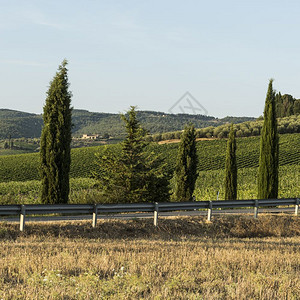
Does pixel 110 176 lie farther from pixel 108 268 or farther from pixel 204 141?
pixel 204 141

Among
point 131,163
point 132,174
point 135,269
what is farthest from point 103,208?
point 131,163

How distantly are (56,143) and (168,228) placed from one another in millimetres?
7935

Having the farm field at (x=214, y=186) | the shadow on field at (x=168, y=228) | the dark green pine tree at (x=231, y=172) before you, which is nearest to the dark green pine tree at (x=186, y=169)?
the dark green pine tree at (x=231, y=172)

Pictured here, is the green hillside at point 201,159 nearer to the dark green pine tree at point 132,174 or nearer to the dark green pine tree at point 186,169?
the dark green pine tree at point 186,169

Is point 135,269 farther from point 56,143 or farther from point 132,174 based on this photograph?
point 132,174

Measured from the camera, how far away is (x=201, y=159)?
74.2 meters

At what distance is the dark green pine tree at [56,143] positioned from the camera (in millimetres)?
21438

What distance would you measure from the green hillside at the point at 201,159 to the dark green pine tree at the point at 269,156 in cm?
3652

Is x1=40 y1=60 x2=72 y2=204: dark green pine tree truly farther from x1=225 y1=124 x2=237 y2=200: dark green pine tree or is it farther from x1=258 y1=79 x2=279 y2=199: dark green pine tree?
x1=225 y1=124 x2=237 y2=200: dark green pine tree

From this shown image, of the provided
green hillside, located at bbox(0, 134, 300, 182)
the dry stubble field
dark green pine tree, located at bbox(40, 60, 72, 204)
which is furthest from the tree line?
green hillside, located at bbox(0, 134, 300, 182)

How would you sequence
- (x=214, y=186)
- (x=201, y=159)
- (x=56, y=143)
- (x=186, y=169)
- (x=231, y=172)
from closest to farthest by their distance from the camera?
(x=56, y=143) < (x=186, y=169) < (x=231, y=172) < (x=214, y=186) < (x=201, y=159)

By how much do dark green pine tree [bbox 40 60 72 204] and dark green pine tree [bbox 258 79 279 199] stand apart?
13.1 meters

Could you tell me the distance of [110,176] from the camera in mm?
27172

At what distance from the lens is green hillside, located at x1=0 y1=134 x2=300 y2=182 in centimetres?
Result: 6781
